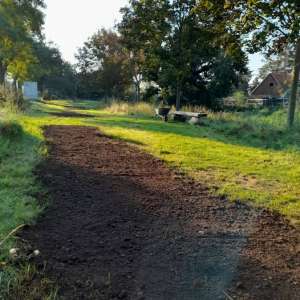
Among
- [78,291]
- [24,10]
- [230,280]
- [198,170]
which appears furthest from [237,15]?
[24,10]

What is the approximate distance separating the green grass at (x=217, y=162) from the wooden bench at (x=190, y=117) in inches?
79.2

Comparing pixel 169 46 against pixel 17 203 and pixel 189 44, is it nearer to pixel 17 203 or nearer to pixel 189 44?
pixel 189 44

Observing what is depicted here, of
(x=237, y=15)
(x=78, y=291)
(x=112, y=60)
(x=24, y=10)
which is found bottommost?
(x=78, y=291)

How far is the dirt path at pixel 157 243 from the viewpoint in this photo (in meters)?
2.21

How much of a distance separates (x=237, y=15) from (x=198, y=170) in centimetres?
243

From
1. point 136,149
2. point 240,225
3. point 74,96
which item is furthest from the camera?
point 74,96

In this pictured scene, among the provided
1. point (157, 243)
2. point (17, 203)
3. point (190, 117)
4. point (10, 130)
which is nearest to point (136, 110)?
point (190, 117)

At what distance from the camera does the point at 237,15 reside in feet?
17.9

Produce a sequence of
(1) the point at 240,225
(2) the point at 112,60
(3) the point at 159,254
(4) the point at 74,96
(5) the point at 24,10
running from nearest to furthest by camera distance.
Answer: (3) the point at 159,254 → (1) the point at 240,225 → (5) the point at 24,10 → (2) the point at 112,60 → (4) the point at 74,96

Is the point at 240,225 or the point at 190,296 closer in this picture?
the point at 190,296

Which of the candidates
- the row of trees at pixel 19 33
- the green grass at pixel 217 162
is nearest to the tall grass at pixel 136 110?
the row of trees at pixel 19 33

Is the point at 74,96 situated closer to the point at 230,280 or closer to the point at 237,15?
the point at 237,15

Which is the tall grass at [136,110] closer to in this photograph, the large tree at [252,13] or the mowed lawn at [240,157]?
the mowed lawn at [240,157]

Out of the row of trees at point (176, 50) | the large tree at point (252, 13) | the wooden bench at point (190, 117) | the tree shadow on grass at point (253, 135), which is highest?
the row of trees at point (176, 50)
